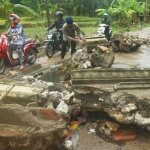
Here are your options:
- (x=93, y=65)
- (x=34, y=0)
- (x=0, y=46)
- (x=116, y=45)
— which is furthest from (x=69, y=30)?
(x=34, y=0)

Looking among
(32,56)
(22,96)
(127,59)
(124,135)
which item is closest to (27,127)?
(22,96)

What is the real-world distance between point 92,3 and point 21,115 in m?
24.6

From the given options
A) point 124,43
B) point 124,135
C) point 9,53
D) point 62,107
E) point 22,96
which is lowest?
point 124,135

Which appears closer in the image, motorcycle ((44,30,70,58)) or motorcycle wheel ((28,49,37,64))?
motorcycle wheel ((28,49,37,64))

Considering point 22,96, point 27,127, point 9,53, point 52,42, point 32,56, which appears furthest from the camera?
point 52,42

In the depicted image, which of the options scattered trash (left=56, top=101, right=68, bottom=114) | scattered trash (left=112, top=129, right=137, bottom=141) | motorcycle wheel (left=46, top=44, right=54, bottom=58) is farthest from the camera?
motorcycle wheel (left=46, top=44, right=54, bottom=58)

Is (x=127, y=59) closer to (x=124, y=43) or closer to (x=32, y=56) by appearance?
(x=124, y=43)

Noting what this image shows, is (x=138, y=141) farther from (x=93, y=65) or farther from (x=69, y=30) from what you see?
(x=69, y=30)

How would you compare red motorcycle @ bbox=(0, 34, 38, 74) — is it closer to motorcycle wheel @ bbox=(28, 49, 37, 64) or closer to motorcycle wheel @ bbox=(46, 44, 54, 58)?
motorcycle wheel @ bbox=(28, 49, 37, 64)

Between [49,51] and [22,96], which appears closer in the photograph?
[22,96]

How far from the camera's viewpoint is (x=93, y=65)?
6.69 m

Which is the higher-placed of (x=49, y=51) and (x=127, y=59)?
(x=49, y=51)

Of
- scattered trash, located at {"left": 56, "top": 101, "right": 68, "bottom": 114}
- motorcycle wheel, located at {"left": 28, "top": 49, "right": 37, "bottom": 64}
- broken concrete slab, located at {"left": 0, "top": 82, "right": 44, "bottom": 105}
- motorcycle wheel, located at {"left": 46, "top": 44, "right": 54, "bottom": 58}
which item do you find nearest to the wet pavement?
motorcycle wheel, located at {"left": 46, "top": 44, "right": 54, "bottom": 58}

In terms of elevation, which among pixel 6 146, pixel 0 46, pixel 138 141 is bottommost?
pixel 138 141
